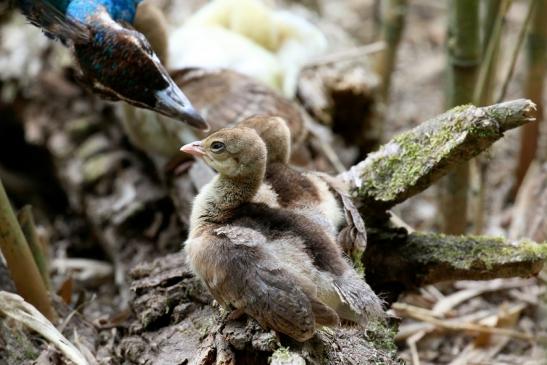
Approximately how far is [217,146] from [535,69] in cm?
181

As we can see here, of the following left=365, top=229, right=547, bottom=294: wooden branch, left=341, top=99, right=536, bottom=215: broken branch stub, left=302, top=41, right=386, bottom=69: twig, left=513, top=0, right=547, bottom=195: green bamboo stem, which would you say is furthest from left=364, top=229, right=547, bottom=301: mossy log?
left=302, top=41, right=386, bottom=69: twig

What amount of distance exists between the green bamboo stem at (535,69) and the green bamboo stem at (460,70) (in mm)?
656

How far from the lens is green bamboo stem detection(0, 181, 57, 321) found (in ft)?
6.50

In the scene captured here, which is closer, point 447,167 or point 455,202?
point 447,167

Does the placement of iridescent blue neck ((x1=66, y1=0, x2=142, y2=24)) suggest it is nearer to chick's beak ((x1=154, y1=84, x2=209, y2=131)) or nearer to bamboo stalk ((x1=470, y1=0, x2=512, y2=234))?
chick's beak ((x1=154, y1=84, x2=209, y2=131))

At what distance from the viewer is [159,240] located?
2.93 meters

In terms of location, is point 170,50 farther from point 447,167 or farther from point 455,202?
point 447,167

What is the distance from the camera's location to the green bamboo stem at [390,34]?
3660 millimetres

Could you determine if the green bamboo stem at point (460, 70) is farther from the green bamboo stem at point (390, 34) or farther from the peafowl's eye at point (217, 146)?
the green bamboo stem at point (390, 34)

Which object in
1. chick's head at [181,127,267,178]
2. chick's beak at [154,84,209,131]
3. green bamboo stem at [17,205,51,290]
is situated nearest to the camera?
chick's head at [181,127,267,178]

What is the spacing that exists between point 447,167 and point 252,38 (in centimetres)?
194

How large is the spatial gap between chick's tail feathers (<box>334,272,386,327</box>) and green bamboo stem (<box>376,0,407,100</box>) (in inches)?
88.8

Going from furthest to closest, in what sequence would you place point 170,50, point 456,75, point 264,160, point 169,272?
point 170,50
point 456,75
point 169,272
point 264,160

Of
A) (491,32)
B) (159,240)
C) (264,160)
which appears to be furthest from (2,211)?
(491,32)
